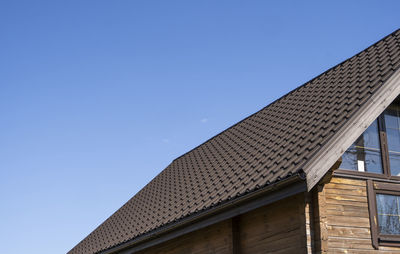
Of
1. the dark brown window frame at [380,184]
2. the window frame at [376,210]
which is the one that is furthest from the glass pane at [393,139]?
the window frame at [376,210]

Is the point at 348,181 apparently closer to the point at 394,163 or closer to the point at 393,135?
the point at 394,163

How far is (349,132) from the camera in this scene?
875 cm

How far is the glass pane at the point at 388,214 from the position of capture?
9250 mm

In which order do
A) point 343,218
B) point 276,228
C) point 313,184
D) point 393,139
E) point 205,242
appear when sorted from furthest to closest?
point 205,242, point 393,139, point 276,228, point 343,218, point 313,184

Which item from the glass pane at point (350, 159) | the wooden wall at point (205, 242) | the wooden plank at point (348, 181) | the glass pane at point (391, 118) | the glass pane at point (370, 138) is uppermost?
the glass pane at point (391, 118)

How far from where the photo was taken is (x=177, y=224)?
1078 cm

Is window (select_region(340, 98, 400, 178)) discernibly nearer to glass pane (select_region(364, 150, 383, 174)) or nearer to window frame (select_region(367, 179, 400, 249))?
glass pane (select_region(364, 150, 383, 174))

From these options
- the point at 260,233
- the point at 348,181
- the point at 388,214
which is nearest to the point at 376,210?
the point at 388,214

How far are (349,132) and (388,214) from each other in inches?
69.9

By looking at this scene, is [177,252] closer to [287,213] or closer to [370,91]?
[287,213]

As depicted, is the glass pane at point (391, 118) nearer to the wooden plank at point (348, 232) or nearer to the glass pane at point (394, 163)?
the glass pane at point (394, 163)

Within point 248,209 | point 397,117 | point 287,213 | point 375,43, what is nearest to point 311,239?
point 287,213

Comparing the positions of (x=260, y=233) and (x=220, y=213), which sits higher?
(x=220, y=213)

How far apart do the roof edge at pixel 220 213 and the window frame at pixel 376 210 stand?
1.84 meters
